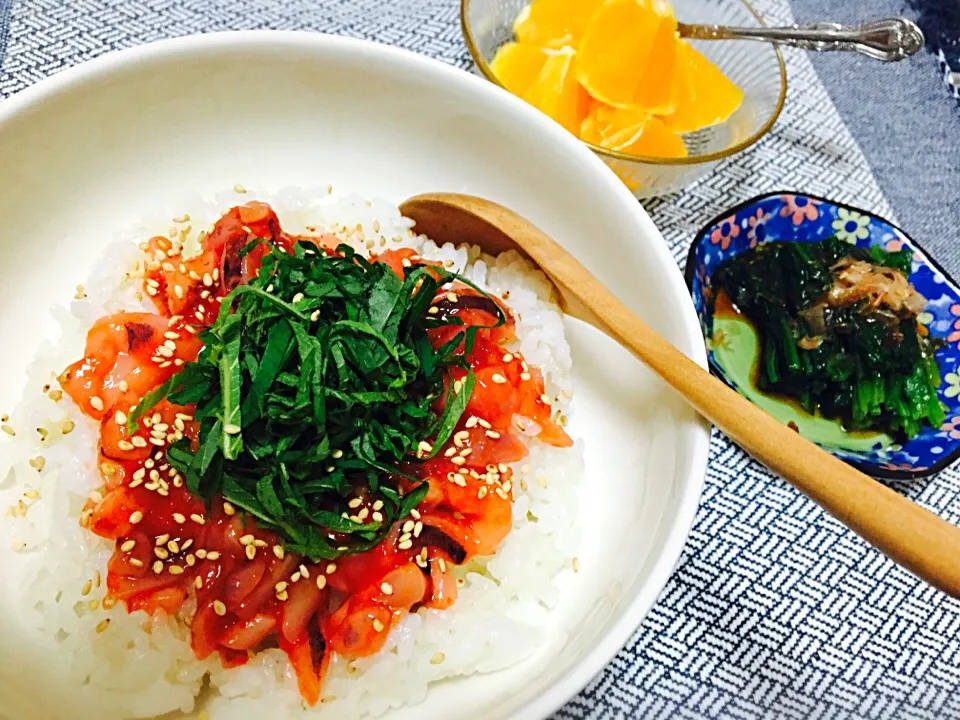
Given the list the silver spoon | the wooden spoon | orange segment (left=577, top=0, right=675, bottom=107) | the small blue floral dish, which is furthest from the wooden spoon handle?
the silver spoon

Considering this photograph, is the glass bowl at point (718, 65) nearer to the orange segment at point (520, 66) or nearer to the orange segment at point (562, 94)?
the orange segment at point (520, 66)

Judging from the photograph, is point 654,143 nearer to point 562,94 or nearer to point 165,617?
point 562,94

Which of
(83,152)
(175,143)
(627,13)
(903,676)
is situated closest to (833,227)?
(627,13)

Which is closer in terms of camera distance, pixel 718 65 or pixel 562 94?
pixel 562 94

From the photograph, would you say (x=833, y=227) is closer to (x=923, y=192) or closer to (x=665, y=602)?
(x=923, y=192)

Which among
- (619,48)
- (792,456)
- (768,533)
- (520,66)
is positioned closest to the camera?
(792,456)

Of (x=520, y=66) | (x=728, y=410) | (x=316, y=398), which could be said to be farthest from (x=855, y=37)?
(x=316, y=398)

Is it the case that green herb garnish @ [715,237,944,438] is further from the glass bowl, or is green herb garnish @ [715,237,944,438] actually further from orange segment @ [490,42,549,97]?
orange segment @ [490,42,549,97]
